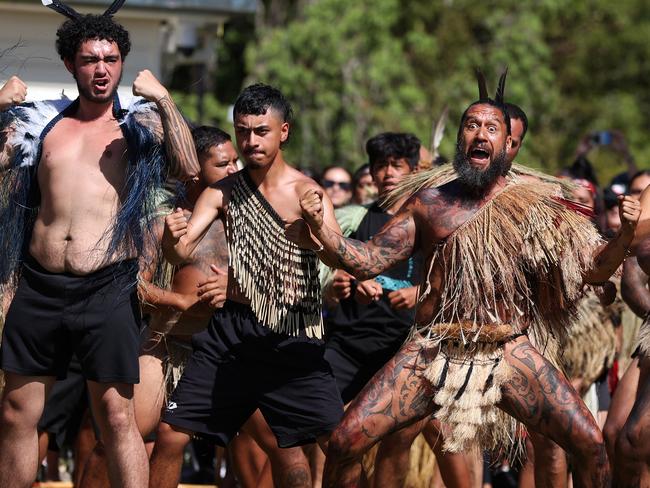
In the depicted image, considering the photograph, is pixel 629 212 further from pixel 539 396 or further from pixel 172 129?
pixel 172 129

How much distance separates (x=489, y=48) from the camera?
79.3 feet

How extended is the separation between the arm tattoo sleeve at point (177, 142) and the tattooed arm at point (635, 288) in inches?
114

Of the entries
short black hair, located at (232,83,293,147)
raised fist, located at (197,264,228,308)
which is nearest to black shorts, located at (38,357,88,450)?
raised fist, located at (197,264,228,308)

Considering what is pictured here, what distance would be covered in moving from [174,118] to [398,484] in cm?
244

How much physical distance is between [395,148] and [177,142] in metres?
2.38

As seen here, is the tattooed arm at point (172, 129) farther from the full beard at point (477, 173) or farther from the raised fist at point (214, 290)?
the full beard at point (477, 173)

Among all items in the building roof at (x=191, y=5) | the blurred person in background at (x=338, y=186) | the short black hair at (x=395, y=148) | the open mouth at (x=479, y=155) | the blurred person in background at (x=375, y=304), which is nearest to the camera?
the open mouth at (x=479, y=155)

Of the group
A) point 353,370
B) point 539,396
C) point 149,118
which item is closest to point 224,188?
point 149,118

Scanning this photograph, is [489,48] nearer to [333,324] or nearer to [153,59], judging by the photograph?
[153,59]

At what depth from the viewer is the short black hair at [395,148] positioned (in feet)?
27.4

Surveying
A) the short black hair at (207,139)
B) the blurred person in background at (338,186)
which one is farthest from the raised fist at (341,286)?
the blurred person in background at (338,186)

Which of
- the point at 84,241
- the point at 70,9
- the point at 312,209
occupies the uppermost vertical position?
the point at 70,9

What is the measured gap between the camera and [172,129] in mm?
6254

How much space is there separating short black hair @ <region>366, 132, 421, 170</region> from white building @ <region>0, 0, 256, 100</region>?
144 inches
